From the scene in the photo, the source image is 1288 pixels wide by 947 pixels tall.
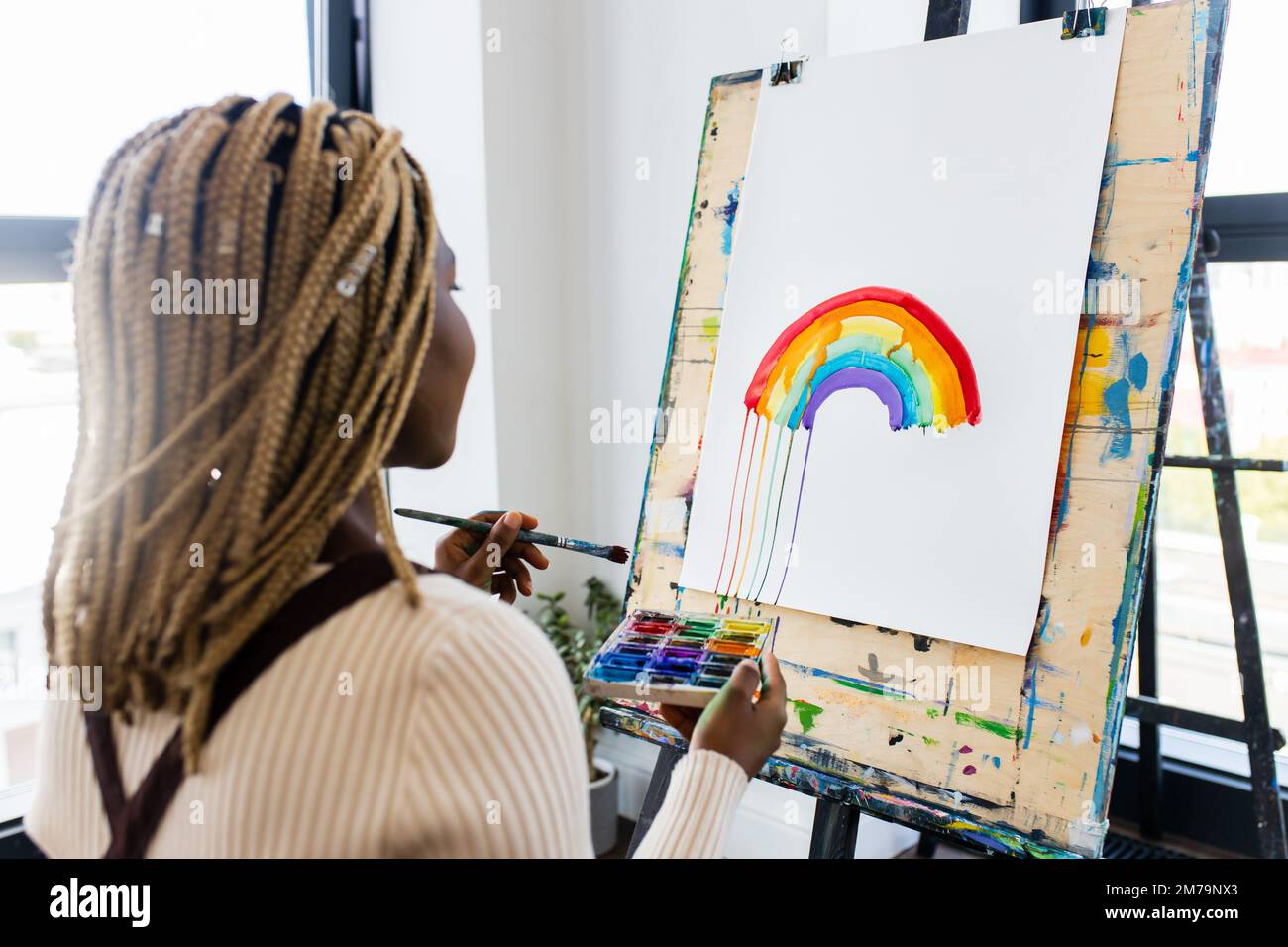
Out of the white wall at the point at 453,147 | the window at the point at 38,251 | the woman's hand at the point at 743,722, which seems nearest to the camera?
the woman's hand at the point at 743,722

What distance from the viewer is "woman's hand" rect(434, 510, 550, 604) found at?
1061 millimetres

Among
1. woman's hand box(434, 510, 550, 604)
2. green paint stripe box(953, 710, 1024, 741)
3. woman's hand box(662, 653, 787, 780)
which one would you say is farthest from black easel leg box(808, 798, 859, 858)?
woman's hand box(434, 510, 550, 604)

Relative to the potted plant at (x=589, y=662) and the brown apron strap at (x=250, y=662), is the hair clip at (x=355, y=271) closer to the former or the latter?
the brown apron strap at (x=250, y=662)

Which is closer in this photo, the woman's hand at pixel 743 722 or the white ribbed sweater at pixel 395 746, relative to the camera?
the white ribbed sweater at pixel 395 746

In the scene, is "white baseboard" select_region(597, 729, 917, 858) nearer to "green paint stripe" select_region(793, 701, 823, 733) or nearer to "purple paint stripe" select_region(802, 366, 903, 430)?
"green paint stripe" select_region(793, 701, 823, 733)

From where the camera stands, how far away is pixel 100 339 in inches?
24.4

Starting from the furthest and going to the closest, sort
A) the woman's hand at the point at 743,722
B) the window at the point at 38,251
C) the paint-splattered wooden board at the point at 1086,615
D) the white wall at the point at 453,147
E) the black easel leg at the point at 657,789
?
the white wall at the point at 453,147
the window at the point at 38,251
the black easel leg at the point at 657,789
the paint-splattered wooden board at the point at 1086,615
the woman's hand at the point at 743,722

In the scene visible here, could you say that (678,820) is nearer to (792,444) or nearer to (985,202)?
(792,444)

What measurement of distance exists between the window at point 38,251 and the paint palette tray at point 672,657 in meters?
1.18

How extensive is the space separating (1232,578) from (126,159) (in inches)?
54.6

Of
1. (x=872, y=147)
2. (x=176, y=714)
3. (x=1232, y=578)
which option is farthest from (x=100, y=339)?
(x=1232, y=578)

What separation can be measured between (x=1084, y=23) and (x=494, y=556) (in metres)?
0.87

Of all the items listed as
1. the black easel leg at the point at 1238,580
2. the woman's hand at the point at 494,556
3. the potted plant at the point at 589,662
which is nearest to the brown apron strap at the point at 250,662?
the woman's hand at the point at 494,556

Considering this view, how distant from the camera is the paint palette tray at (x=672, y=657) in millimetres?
791
